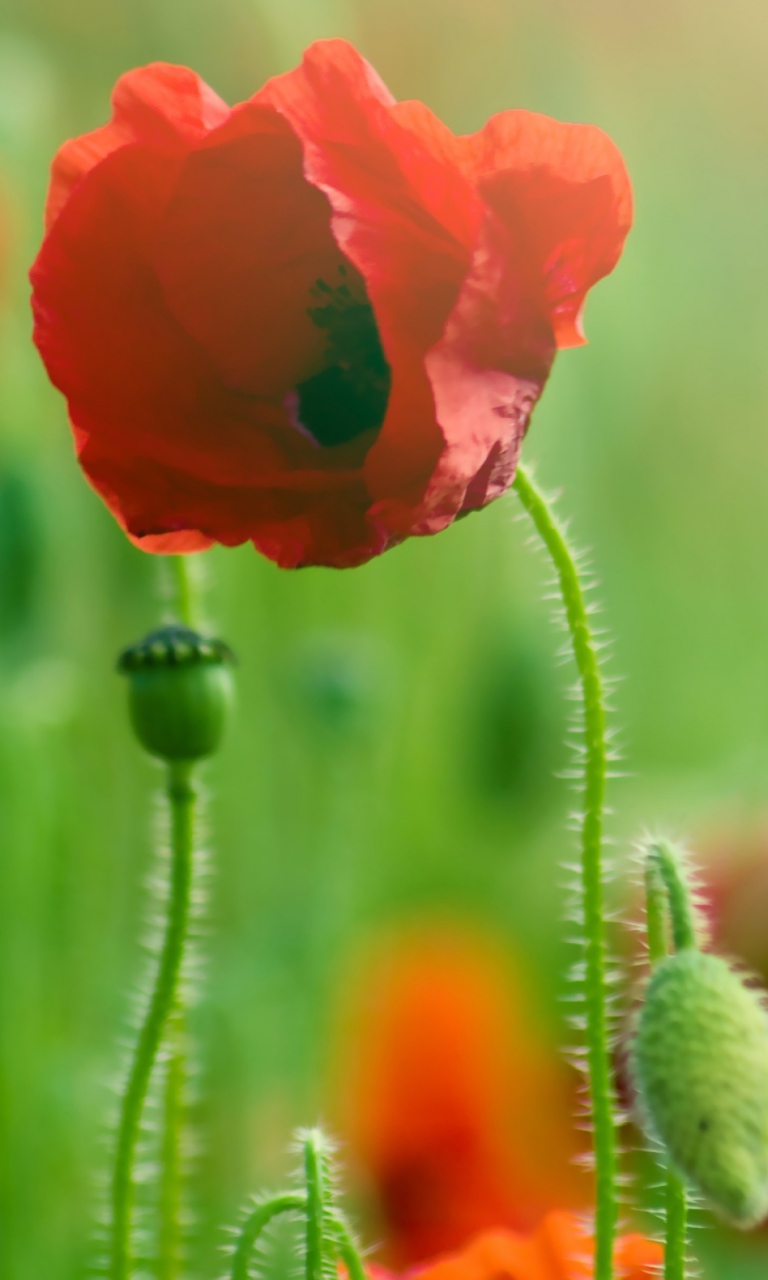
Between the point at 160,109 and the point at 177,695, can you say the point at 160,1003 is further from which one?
the point at 160,109

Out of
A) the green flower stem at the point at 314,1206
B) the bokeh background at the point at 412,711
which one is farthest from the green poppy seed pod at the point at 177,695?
the bokeh background at the point at 412,711

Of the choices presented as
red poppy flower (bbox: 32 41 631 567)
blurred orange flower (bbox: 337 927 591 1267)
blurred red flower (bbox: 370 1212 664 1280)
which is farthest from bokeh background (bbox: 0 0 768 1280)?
red poppy flower (bbox: 32 41 631 567)

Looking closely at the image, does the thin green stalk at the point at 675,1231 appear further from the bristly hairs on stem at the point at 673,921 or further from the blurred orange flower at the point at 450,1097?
the blurred orange flower at the point at 450,1097

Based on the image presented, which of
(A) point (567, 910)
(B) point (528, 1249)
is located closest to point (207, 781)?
(A) point (567, 910)

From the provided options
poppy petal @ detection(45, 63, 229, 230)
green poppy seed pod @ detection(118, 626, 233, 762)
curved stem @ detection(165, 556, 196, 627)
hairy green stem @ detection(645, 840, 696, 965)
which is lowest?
hairy green stem @ detection(645, 840, 696, 965)

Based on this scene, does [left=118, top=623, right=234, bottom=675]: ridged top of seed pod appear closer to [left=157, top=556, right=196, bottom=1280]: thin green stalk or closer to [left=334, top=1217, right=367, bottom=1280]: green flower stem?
[left=157, top=556, right=196, bottom=1280]: thin green stalk

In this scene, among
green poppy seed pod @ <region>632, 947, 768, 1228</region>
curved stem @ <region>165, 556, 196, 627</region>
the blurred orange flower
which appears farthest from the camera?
the blurred orange flower
